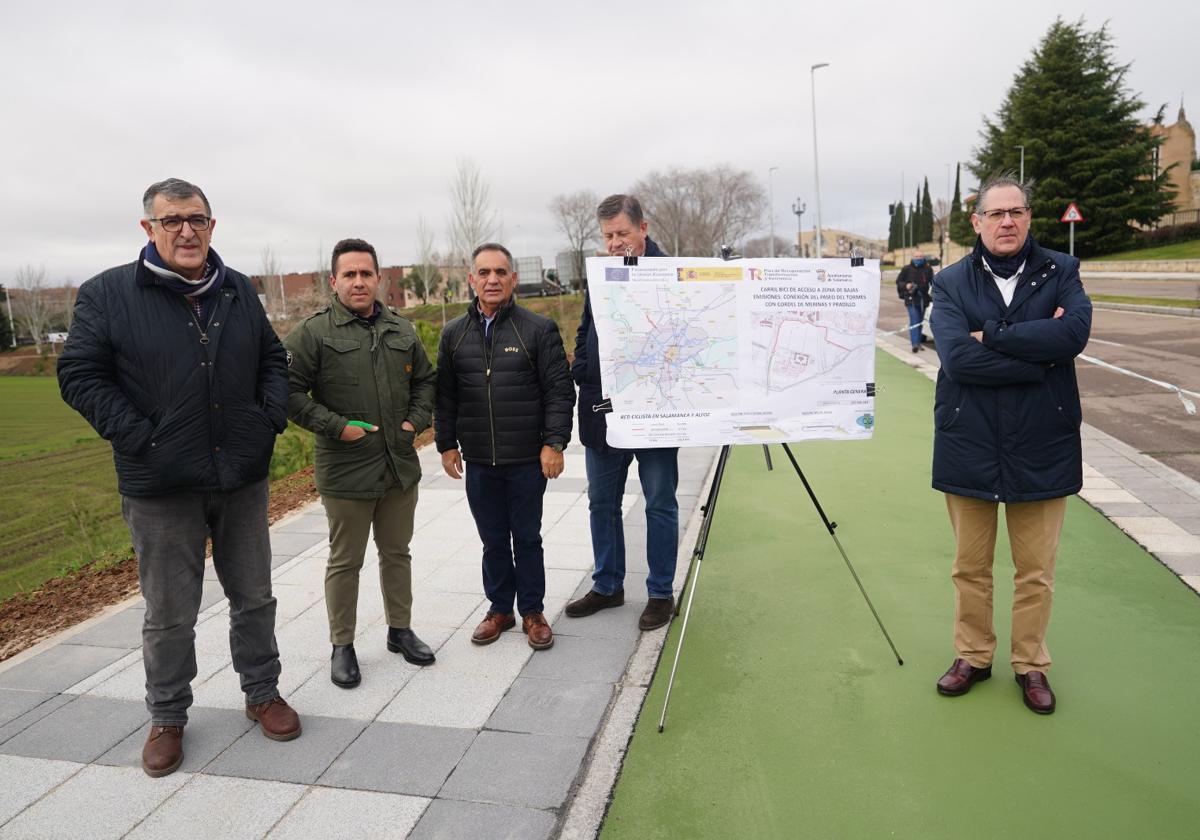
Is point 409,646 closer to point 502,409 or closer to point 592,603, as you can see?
point 592,603

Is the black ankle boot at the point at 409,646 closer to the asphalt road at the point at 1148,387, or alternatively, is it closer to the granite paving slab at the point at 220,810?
the granite paving slab at the point at 220,810

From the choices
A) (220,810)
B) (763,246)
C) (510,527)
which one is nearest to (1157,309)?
(510,527)

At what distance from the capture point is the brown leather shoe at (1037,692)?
2930mm

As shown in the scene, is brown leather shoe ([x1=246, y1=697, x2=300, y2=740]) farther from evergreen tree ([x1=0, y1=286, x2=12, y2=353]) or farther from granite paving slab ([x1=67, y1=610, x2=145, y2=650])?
evergreen tree ([x1=0, y1=286, x2=12, y2=353])

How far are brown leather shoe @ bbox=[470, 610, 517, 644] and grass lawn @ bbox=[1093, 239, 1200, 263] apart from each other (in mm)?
42060

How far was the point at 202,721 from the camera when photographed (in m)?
3.08

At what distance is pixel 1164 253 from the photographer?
37.9 metres

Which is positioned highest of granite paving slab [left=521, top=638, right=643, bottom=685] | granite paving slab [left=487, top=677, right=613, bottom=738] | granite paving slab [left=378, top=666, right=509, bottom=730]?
granite paving slab [left=378, top=666, right=509, bottom=730]

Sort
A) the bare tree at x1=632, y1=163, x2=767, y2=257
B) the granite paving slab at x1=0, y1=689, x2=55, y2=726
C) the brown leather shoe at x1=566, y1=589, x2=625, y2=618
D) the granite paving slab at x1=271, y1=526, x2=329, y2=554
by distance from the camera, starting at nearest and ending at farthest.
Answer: the granite paving slab at x1=0, y1=689, x2=55, y2=726
the brown leather shoe at x1=566, y1=589, x2=625, y2=618
the granite paving slab at x1=271, y1=526, x2=329, y2=554
the bare tree at x1=632, y1=163, x2=767, y2=257

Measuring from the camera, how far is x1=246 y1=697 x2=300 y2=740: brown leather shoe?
291 cm

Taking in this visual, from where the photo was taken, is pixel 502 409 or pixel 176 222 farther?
pixel 502 409

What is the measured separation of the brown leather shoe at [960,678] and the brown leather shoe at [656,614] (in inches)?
51.5

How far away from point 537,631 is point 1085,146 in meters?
47.9

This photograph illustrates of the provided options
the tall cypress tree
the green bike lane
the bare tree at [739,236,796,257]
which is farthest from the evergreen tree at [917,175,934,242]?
the green bike lane
